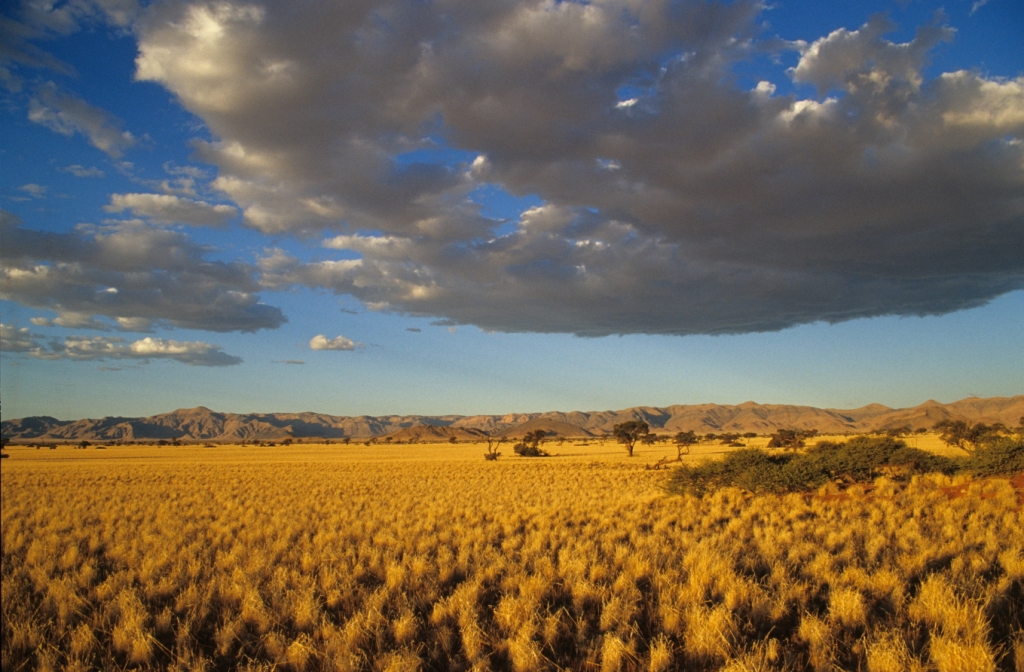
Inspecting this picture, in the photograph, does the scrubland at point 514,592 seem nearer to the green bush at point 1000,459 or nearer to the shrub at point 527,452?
the green bush at point 1000,459

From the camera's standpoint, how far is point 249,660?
5.63 metres

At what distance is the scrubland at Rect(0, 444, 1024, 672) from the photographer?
5.77 m

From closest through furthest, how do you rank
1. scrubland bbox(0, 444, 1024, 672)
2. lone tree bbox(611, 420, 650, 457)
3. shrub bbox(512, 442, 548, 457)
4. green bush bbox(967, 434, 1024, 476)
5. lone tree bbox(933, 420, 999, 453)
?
scrubland bbox(0, 444, 1024, 672)
green bush bbox(967, 434, 1024, 476)
lone tree bbox(933, 420, 999, 453)
lone tree bbox(611, 420, 650, 457)
shrub bbox(512, 442, 548, 457)

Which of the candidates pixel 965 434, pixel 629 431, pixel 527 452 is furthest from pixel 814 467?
pixel 965 434

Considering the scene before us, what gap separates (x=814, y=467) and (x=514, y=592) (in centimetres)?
1672

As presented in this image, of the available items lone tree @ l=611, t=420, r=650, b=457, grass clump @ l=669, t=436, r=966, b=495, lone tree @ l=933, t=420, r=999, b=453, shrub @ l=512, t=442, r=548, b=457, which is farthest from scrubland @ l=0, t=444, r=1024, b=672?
lone tree @ l=933, t=420, r=999, b=453

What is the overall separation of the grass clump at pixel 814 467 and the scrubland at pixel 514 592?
5203 millimetres

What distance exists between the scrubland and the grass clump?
17.1ft

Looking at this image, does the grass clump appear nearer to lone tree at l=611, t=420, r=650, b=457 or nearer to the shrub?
lone tree at l=611, t=420, r=650, b=457

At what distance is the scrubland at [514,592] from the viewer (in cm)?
577

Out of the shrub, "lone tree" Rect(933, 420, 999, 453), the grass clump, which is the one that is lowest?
the shrub

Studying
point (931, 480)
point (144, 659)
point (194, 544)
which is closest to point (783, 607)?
point (144, 659)

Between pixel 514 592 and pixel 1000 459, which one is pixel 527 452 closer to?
pixel 1000 459

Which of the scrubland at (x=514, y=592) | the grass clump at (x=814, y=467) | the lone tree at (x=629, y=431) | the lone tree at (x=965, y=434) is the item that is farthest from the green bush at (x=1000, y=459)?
the lone tree at (x=629, y=431)
